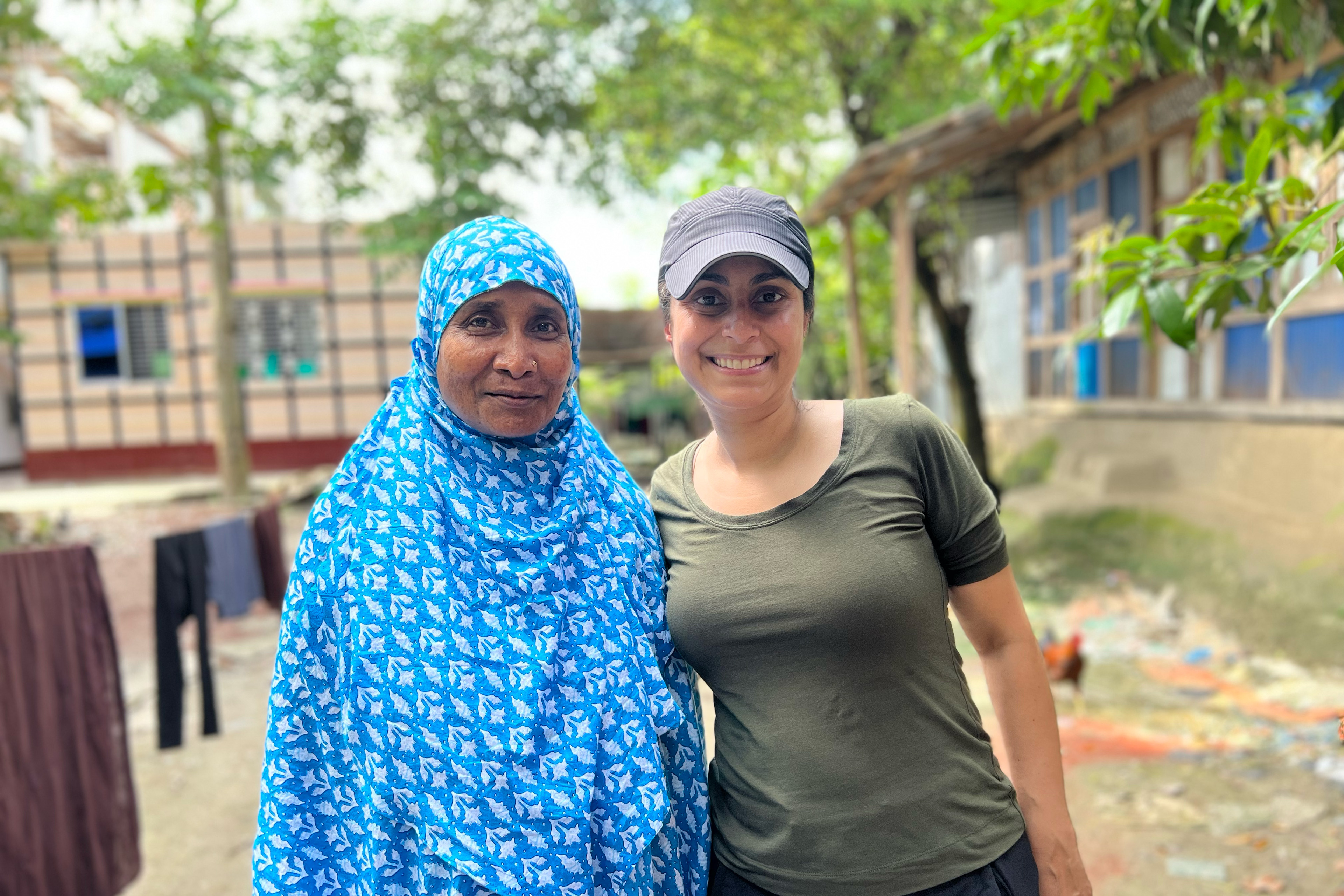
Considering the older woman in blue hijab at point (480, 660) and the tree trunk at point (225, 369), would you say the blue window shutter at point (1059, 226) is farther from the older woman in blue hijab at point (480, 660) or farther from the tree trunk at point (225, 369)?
the tree trunk at point (225, 369)

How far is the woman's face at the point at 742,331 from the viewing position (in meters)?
1.53

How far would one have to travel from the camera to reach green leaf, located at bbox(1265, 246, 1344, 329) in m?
1.23

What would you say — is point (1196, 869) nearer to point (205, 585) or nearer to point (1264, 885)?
point (1264, 885)

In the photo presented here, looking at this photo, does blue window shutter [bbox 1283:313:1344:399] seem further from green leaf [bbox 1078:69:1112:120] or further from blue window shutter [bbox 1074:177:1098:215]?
green leaf [bbox 1078:69:1112:120]

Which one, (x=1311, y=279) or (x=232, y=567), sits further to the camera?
(x=232, y=567)

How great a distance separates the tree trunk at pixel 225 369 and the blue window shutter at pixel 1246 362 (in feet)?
34.9

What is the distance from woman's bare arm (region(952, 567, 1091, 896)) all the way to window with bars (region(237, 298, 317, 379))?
1605cm

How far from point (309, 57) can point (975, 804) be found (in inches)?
466

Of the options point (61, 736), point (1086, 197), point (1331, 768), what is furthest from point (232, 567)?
point (1086, 197)

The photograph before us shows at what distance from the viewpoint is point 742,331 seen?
5.00 feet

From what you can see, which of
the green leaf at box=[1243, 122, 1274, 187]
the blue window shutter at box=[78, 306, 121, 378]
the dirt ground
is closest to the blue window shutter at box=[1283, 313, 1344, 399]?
the dirt ground

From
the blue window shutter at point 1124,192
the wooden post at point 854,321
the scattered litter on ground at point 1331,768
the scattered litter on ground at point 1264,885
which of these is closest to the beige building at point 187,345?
the wooden post at point 854,321

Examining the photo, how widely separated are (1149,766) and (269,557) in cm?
392

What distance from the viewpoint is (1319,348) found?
5254 millimetres
